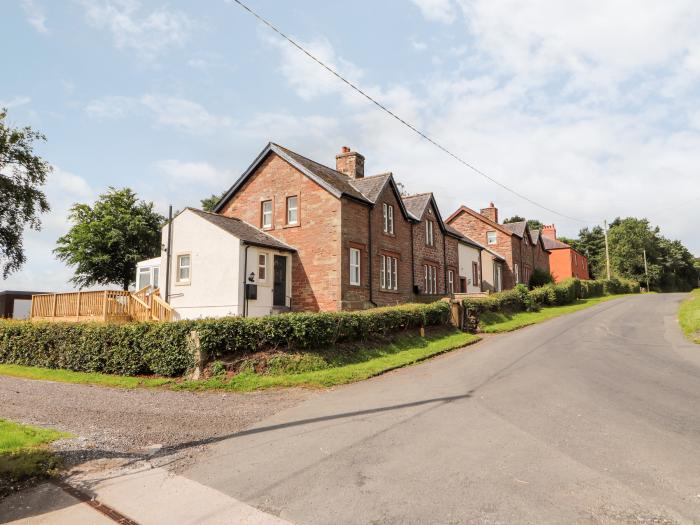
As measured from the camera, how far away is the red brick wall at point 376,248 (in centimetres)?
2258

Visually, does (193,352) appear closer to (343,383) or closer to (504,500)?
(343,383)

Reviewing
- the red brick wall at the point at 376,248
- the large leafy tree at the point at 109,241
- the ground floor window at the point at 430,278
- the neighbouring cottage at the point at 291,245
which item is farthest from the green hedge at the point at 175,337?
the large leafy tree at the point at 109,241

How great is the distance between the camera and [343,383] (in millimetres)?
12734

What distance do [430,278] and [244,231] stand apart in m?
13.8

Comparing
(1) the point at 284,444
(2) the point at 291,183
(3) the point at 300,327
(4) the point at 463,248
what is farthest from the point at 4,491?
(4) the point at 463,248

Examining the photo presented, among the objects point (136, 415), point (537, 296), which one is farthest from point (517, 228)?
point (136, 415)

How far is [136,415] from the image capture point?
397 inches

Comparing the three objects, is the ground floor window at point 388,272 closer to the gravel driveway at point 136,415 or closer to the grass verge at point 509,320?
the grass verge at point 509,320

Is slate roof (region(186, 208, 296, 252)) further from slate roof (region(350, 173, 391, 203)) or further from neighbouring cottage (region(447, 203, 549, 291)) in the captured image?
neighbouring cottage (region(447, 203, 549, 291))

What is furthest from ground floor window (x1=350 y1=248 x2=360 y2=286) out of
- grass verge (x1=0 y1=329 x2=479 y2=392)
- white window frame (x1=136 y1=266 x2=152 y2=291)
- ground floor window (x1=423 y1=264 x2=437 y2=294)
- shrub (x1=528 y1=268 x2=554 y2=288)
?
shrub (x1=528 y1=268 x2=554 y2=288)

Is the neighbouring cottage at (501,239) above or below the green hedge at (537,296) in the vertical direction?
above

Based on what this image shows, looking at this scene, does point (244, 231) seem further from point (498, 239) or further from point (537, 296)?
point (498, 239)

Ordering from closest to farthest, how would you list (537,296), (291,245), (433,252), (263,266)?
(263,266), (291,245), (433,252), (537,296)

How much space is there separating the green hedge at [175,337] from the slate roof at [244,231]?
6747 mm
